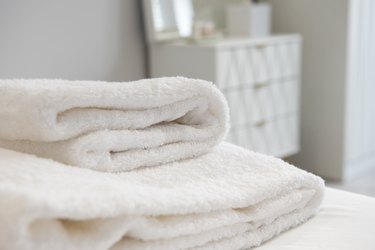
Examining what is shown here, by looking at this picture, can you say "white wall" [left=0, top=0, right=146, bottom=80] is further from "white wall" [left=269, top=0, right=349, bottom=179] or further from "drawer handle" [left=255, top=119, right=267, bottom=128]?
"white wall" [left=269, top=0, right=349, bottom=179]

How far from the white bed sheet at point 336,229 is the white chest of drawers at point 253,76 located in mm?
1576

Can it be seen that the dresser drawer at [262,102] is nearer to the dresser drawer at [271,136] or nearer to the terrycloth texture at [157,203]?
the dresser drawer at [271,136]

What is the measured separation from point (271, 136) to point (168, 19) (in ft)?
2.63

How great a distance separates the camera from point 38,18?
7.61 feet

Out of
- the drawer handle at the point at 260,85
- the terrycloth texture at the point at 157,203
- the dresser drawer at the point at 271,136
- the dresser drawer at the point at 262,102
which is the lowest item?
the dresser drawer at the point at 271,136

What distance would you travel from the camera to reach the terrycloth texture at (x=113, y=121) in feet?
2.61

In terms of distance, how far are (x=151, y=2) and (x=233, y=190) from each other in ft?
6.47

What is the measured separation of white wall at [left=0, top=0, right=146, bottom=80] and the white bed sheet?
1.58 meters

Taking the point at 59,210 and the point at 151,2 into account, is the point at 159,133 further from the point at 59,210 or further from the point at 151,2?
the point at 151,2

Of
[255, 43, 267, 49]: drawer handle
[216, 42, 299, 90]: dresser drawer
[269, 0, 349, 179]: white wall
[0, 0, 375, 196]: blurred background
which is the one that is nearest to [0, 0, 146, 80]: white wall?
[0, 0, 375, 196]: blurred background

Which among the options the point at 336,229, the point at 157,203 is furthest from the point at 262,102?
the point at 157,203

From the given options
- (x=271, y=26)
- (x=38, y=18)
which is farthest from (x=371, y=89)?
Answer: (x=38, y=18)

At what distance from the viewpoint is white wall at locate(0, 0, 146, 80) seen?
225cm

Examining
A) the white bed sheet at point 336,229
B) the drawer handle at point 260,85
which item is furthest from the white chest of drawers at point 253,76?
the white bed sheet at point 336,229
